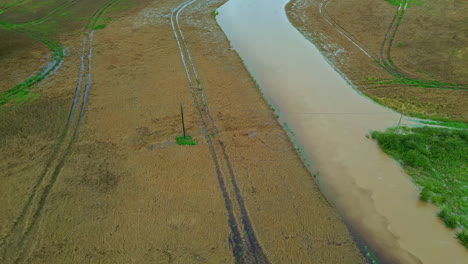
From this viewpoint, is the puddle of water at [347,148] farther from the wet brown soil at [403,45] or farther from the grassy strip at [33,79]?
the grassy strip at [33,79]

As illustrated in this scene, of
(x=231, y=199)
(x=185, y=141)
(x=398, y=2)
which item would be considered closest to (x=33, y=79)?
(x=185, y=141)

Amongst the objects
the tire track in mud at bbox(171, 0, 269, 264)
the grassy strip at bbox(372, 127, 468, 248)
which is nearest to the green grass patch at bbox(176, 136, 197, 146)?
the tire track in mud at bbox(171, 0, 269, 264)

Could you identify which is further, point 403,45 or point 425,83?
point 403,45

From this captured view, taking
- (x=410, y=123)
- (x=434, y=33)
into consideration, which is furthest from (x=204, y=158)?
(x=434, y=33)

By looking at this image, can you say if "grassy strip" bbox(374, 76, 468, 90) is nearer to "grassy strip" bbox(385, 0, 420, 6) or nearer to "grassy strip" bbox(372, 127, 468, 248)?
"grassy strip" bbox(372, 127, 468, 248)

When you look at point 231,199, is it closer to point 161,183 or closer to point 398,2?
point 161,183

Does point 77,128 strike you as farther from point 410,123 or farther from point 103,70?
point 410,123

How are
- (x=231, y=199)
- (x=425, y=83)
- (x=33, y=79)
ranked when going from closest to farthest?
1. (x=231, y=199)
2. (x=425, y=83)
3. (x=33, y=79)
